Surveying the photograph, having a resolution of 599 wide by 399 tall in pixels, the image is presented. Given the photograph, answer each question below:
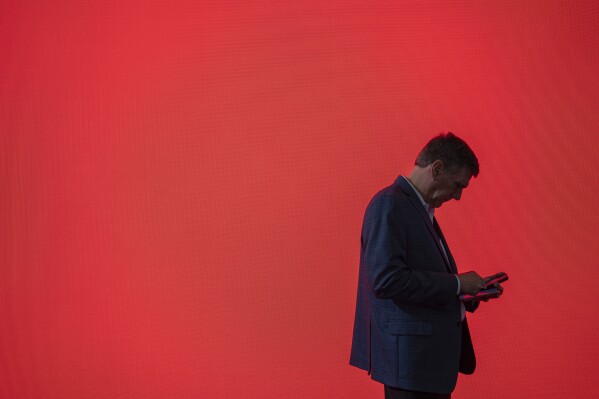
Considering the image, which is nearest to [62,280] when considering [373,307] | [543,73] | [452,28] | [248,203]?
[248,203]

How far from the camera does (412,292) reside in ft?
5.78

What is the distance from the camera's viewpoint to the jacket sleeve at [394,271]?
176cm

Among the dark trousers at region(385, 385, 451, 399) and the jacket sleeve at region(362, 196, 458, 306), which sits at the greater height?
the jacket sleeve at region(362, 196, 458, 306)

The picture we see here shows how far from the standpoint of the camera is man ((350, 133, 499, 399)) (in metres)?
1.78

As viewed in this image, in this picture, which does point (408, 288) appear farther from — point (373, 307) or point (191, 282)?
point (191, 282)

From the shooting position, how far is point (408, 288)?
1.75 metres

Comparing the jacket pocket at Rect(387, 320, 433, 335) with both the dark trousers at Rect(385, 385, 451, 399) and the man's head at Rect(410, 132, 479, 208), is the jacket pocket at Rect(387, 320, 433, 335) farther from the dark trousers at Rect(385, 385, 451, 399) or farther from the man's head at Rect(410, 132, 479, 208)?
the man's head at Rect(410, 132, 479, 208)

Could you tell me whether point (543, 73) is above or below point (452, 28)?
below

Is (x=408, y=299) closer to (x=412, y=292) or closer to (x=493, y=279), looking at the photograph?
(x=412, y=292)

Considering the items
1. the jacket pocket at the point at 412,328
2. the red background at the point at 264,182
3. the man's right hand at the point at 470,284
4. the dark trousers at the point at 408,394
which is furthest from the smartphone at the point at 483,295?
the red background at the point at 264,182

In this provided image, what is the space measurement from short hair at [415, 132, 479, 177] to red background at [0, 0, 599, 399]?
0.85 metres

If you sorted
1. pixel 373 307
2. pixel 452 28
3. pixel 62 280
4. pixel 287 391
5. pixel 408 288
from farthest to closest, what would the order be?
pixel 452 28 → pixel 287 391 → pixel 62 280 → pixel 373 307 → pixel 408 288

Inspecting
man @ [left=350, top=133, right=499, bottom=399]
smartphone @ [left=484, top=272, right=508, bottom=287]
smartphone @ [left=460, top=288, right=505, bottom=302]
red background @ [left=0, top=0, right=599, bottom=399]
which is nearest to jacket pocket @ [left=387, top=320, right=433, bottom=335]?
man @ [left=350, top=133, right=499, bottom=399]

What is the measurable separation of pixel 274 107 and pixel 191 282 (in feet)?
2.56
